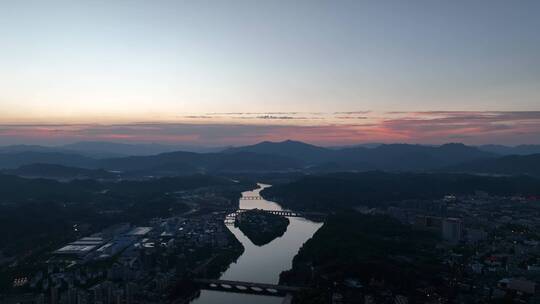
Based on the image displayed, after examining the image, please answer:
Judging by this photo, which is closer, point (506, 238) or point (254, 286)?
point (254, 286)

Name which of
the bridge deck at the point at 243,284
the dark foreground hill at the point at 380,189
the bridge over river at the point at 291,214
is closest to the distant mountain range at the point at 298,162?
the dark foreground hill at the point at 380,189

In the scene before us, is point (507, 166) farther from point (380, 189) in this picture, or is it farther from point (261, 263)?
point (261, 263)

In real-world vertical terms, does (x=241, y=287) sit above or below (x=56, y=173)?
above

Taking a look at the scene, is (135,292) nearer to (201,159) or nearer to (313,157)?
(201,159)

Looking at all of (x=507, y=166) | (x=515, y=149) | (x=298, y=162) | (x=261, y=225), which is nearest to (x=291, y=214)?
(x=261, y=225)

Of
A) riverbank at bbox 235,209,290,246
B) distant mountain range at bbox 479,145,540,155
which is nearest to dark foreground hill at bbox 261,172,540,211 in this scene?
riverbank at bbox 235,209,290,246

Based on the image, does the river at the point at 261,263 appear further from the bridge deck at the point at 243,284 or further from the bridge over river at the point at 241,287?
the bridge deck at the point at 243,284

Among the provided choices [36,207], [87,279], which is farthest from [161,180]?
[87,279]
